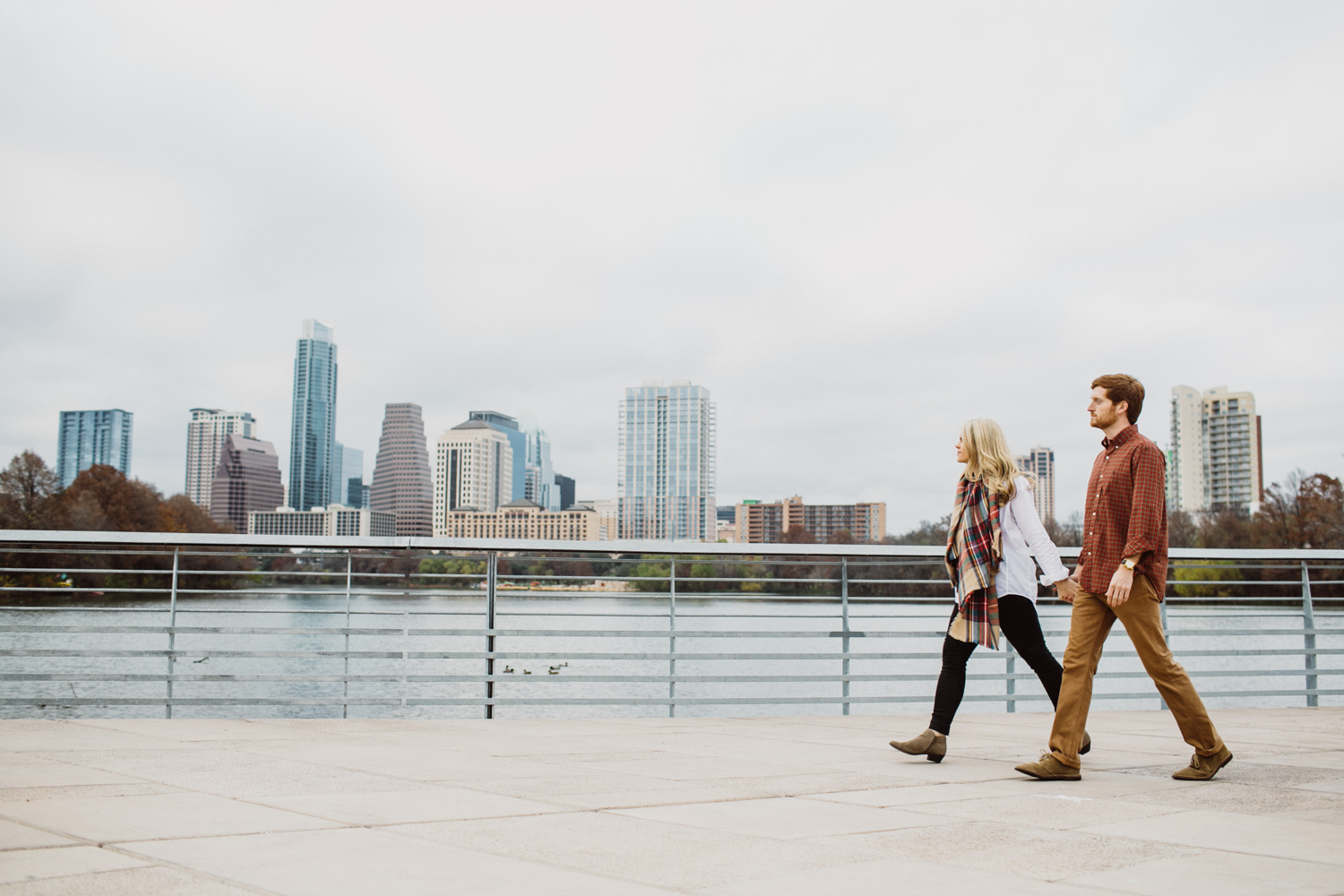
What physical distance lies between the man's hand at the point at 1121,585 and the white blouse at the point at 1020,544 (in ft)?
1.72

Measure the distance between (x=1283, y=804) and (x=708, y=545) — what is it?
367 cm

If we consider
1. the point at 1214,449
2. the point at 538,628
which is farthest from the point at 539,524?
the point at 538,628

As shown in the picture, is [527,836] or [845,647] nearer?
[527,836]

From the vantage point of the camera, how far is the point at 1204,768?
14.8 ft

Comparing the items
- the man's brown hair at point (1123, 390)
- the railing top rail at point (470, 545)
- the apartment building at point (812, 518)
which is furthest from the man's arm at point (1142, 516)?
the apartment building at point (812, 518)

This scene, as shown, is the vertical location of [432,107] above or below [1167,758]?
above

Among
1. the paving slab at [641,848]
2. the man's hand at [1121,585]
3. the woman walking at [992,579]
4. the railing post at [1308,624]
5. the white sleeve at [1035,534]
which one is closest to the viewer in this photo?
the paving slab at [641,848]

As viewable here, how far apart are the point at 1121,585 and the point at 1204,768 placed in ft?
3.01

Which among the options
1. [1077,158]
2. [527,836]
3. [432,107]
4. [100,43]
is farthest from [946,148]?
[527,836]

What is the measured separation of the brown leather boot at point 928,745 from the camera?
489 cm

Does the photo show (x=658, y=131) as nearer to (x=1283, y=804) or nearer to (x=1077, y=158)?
(x=1077, y=158)

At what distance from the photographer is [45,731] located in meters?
5.59

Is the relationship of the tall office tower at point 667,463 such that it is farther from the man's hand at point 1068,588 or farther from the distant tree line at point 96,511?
the man's hand at point 1068,588

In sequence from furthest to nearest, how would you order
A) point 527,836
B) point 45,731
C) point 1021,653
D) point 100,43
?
point 100,43 → point 45,731 → point 1021,653 → point 527,836
